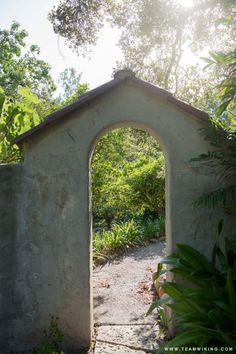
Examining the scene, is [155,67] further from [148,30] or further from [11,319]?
[11,319]

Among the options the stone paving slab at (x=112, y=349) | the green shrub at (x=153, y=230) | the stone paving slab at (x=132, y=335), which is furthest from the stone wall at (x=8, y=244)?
the green shrub at (x=153, y=230)

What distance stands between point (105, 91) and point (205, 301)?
2.97m

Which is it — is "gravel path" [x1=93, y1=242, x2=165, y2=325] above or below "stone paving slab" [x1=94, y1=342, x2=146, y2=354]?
above

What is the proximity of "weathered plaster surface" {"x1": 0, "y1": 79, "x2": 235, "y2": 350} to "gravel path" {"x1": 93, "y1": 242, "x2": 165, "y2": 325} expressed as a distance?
4.36 feet

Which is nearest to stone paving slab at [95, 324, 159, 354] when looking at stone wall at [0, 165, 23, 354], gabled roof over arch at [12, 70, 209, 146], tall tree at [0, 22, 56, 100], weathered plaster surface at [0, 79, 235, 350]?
weathered plaster surface at [0, 79, 235, 350]

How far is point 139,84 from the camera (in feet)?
14.6

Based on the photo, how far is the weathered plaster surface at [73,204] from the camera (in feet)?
14.8

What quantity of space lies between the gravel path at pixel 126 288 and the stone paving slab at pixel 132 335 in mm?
212

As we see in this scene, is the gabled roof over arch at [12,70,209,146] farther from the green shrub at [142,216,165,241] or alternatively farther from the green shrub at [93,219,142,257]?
the green shrub at [142,216,165,241]

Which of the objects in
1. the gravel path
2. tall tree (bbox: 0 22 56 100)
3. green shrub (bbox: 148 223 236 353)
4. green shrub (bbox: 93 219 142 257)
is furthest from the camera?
tall tree (bbox: 0 22 56 100)

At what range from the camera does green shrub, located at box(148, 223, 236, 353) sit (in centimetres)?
322

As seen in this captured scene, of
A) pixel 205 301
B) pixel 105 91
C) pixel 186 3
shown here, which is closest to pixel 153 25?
pixel 186 3

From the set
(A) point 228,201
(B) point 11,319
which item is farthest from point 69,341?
(A) point 228,201

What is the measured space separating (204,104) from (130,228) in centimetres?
508
